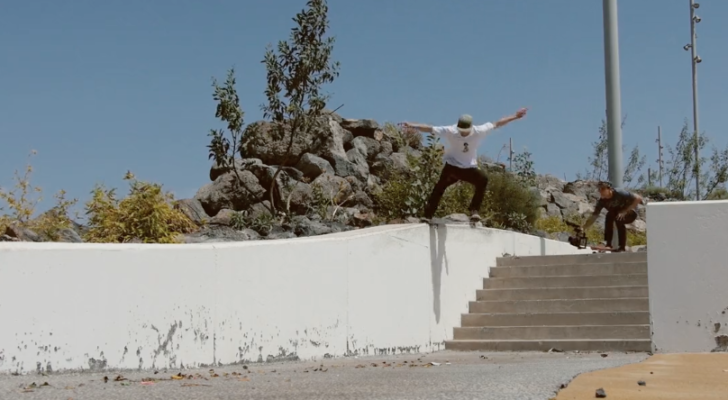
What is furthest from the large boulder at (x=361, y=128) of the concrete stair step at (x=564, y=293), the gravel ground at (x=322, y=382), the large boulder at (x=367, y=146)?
the gravel ground at (x=322, y=382)

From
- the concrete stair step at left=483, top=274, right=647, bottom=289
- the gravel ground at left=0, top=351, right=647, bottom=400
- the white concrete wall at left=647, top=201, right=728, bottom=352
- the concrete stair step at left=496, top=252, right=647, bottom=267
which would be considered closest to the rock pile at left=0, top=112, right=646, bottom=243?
the concrete stair step at left=496, top=252, right=647, bottom=267

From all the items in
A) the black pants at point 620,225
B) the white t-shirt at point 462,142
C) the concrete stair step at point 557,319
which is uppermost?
the white t-shirt at point 462,142

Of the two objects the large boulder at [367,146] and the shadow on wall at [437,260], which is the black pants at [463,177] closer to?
the shadow on wall at [437,260]

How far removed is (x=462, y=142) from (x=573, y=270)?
290cm

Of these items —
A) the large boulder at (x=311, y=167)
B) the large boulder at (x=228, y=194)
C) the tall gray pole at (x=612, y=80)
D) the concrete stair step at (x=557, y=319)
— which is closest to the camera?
the concrete stair step at (x=557, y=319)

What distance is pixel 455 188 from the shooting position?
1775 centimetres

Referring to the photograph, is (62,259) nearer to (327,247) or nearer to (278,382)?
(278,382)

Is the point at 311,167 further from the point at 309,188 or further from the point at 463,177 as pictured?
the point at 463,177

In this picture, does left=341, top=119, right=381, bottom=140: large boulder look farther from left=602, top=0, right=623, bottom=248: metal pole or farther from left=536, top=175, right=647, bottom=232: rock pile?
left=602, top=0, right=623, bottom=248: metal pole

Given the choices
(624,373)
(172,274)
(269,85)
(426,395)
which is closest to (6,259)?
(172,274)

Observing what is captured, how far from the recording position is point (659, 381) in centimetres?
674

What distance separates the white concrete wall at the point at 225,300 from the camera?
7.02 metres

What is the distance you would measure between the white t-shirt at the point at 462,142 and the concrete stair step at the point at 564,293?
2.25 metres

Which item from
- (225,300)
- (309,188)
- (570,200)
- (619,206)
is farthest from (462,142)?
(570,200)
